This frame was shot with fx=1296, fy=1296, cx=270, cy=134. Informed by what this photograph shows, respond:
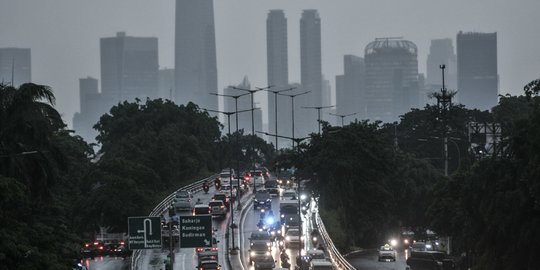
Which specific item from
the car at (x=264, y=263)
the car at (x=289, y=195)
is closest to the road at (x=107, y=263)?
the car at (x=264, y=263)

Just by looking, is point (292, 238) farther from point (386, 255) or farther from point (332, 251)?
point (386, 255)

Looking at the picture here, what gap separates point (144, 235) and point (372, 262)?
1114 inches

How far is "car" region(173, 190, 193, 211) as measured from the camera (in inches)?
4154

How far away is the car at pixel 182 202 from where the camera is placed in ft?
346

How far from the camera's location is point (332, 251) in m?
85.1

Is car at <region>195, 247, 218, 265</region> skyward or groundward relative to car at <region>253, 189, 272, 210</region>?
groundward

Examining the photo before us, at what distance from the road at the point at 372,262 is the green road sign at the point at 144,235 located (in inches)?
897

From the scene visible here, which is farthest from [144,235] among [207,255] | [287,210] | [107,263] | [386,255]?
[287,210]

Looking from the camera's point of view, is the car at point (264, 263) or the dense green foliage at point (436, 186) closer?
the dense green foliage at point (436, 186)

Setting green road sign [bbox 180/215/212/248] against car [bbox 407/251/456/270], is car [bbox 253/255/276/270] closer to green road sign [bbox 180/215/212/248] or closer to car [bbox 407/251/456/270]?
car [bbox 407/251/456/270]

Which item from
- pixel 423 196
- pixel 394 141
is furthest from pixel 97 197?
pixel 394 141

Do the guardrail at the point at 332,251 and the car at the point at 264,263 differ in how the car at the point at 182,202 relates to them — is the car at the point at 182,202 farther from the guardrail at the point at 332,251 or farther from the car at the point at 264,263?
the car at the point at 264,263

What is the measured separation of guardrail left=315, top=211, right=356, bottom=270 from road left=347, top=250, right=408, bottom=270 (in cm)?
158

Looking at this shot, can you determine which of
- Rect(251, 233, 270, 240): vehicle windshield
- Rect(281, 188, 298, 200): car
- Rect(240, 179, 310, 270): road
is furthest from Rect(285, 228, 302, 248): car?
Rect(281, 188, 298, 200): car
